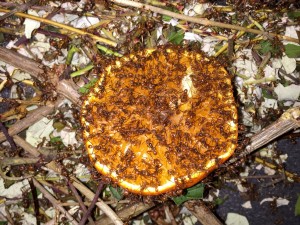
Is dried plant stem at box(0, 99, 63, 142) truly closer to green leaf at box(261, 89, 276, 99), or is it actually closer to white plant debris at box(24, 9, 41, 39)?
white plant debris at box(24, 9, 41, 39)

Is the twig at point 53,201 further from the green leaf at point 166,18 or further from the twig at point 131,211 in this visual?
the green leaf at point 166,18

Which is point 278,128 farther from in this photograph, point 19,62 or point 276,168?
point 19,62

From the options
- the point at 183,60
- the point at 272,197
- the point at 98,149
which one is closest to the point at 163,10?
the point at 183,60

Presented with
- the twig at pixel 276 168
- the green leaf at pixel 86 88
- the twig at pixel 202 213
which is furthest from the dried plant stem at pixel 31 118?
the twig at pixel 276 168

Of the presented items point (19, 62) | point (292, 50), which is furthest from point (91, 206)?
point (292, 50)

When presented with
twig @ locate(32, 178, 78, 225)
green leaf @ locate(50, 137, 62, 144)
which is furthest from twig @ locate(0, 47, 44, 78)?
twig @ locate(32, 178, 78, 225)

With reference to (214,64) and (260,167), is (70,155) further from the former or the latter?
(260,167)
